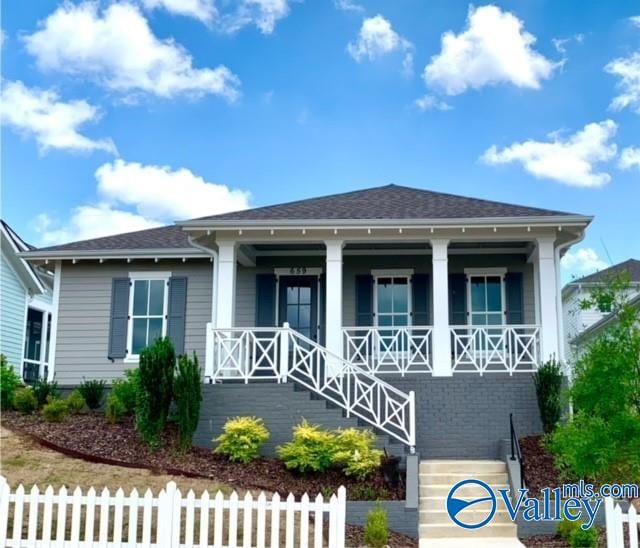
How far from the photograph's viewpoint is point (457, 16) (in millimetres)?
16906

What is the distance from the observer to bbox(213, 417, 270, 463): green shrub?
32.7ft

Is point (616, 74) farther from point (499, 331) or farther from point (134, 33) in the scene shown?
point (134, 33)

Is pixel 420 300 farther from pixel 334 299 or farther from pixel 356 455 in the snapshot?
pixel 356 455

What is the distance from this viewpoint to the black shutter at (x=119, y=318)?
14.5 m

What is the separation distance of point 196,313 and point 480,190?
11122 mm

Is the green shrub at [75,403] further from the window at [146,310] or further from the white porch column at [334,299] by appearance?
the white porch column at [334,299]

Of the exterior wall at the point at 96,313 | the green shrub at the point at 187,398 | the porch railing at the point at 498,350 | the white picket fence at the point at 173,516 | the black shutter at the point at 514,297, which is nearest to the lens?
the white picket fence at the point at 173,516

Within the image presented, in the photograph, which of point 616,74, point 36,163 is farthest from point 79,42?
point 616,74

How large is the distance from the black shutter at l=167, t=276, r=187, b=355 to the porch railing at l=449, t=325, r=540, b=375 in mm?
5598

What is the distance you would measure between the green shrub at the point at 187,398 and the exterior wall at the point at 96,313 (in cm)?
396

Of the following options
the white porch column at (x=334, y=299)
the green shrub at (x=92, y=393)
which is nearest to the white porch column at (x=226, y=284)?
the white porch column at (x=334, y=299)

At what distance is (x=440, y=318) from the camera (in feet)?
39.4

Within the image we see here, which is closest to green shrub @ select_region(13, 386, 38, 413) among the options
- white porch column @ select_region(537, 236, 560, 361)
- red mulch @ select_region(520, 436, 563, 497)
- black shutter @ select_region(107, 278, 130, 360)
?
black shutter @ select_region(107, 278, 130, 360)

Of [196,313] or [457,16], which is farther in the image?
[457,16]
